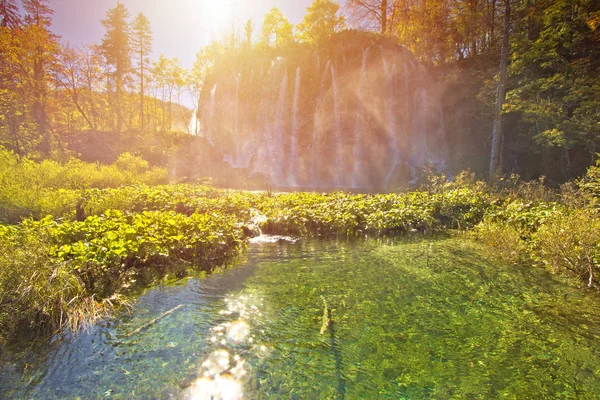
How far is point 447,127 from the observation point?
27938 millimetres

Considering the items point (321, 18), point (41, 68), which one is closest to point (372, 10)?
point (321, 18)

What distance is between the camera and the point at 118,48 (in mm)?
40344

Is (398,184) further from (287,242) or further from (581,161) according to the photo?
(287,242)

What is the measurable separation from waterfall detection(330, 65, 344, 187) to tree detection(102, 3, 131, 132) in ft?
96.1

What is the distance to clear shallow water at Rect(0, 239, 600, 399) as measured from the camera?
300cm

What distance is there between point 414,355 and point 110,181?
57.7 ft

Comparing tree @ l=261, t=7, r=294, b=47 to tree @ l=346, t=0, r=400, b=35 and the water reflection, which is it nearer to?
tree @ l=346, t=0, r=400, b=35

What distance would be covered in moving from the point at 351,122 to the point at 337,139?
2.07 m

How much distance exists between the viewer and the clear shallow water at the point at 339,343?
3.00 metres

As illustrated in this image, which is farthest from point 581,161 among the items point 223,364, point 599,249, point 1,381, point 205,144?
point 205,144

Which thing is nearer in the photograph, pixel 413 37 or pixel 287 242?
pixel 287 242

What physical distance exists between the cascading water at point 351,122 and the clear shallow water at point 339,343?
68.8 ft

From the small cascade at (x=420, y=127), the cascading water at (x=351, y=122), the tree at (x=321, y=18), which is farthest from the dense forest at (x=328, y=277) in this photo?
the tree at (x=321, y=18)

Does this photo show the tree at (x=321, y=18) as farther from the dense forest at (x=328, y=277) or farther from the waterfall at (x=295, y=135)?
the dense forest at (x=328, y=277)
